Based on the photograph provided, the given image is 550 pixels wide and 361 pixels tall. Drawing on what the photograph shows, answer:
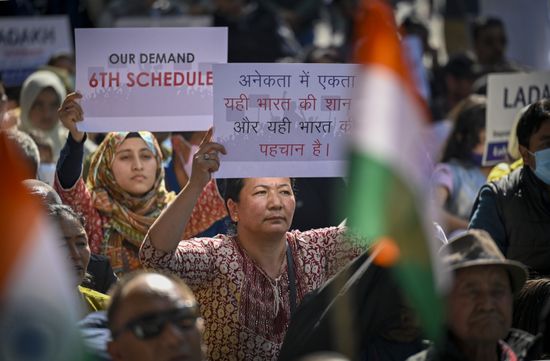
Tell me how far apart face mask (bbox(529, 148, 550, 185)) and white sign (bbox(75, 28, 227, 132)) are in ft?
5.12

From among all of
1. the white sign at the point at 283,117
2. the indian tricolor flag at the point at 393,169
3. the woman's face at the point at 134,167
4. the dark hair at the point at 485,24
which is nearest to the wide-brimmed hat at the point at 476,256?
the indian tricolor flag at the point at 393,169

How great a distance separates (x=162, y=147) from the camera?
843 centimetres

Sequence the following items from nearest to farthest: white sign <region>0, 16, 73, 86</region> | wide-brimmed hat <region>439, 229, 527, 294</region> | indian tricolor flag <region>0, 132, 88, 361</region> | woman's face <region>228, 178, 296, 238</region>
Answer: indian tricolor flag <region>0, 132, 88, 361</region> < wide-brimmed hat <region>439, 229, 527, 294</region> < woman's face <region>228, 178, 296, 238</region> < white sign <region>0, 16, 73, 86</region>

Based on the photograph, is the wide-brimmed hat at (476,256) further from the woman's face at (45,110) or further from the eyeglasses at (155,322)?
the woman's face at (45,110)

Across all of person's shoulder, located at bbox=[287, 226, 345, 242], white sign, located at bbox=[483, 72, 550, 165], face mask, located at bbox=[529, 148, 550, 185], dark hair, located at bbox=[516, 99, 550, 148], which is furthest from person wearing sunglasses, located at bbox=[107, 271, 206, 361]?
white sign, located at bbox=[483, 72, 550, 165]

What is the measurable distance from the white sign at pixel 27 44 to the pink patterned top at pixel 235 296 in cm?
518

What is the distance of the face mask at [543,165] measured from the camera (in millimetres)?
6680

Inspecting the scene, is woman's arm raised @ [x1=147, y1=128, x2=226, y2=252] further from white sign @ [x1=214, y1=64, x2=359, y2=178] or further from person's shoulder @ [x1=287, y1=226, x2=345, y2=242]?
person's shoulder @ [x1=287, y1=226, x2=345, y2=242]

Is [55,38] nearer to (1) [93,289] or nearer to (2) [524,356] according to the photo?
(1) [93,289]

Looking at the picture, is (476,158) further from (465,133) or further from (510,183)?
(510,183)

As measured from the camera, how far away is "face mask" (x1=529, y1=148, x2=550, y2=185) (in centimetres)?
668

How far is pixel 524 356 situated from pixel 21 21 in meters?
6.84

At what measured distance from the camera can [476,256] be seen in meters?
5.26

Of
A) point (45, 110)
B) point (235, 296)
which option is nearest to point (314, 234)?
point (235, 296)
